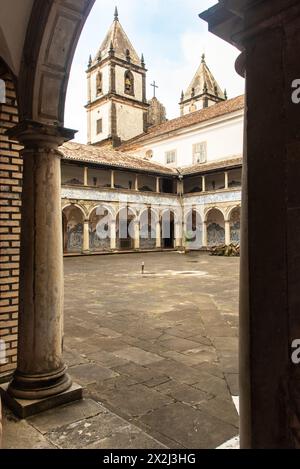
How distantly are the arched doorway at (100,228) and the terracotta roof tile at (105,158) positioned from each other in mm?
3635

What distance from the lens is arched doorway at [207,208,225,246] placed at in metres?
29.7

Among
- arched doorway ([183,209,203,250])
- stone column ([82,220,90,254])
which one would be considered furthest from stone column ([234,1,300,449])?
arched doorway ([183,209,203,250])

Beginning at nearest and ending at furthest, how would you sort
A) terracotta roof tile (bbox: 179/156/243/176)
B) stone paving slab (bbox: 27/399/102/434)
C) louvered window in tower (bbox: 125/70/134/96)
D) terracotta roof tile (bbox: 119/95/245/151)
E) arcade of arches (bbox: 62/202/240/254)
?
stone paving slab (bbox: 27/399/102/434) < arcade of arches (bbox: 62/202/240/254) < terracotta roof tile (bbox: 179/156/243/176) < terracotta roof tile (bbox: 119/95/245/151) < louvered window in tower (bbox: 125/70/134/96)

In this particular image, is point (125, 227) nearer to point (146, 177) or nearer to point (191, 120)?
point (146, 177)

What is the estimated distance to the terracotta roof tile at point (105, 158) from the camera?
25.1m

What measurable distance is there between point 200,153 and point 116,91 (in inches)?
531

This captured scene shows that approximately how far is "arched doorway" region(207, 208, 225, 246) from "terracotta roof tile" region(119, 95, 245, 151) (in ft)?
27.9

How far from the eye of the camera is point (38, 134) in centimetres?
301

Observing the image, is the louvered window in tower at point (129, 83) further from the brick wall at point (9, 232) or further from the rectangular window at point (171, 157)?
the brick wall at point (9, 232)

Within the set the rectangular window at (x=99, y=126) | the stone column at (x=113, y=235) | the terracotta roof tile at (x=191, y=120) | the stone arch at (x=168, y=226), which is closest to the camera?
the stone column at (x=113, y=235)

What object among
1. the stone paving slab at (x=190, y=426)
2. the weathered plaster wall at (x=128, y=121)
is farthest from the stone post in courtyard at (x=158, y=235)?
the stone paving slab at (x=190, y=426)

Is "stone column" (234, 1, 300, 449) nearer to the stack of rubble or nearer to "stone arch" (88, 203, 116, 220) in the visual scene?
the stack of rubble

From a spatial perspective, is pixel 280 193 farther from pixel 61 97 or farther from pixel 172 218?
pixel 172 218

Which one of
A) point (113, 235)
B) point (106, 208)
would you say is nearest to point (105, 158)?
point (106, 208)
